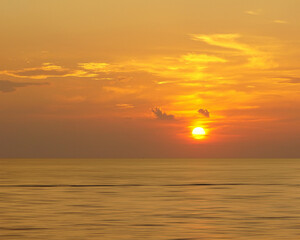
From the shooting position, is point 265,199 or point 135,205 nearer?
point 135,205

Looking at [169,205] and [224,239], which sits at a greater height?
[169,205]

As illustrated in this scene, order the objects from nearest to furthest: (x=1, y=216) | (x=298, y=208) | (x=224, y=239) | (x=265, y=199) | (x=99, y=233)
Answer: (x=224, y=239) → (x=99, y=233) → (x=1, y=216) → (x=298, y=208) → (x=265, y=199)

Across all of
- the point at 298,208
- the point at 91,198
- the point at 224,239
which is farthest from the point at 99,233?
the point at 91,198

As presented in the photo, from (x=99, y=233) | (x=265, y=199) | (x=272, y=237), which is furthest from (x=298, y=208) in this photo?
(x=99, y=233)

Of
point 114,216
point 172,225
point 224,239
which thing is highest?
point 114,216

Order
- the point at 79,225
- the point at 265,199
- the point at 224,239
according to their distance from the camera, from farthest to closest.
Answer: the point at 265,199 < the point at 79,225 < the point at 224,239

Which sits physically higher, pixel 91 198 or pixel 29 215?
pixel 91 198

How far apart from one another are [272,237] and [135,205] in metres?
13.0

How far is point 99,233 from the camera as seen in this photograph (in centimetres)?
2081

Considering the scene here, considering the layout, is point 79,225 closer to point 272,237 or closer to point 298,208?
point 272,237

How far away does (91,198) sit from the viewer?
37500 millimetres

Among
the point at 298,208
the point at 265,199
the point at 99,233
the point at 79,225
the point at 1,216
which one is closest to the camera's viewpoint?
the point at 99,233

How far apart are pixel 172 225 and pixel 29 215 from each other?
23.3 feet

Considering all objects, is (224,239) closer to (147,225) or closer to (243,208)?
(147,225)
